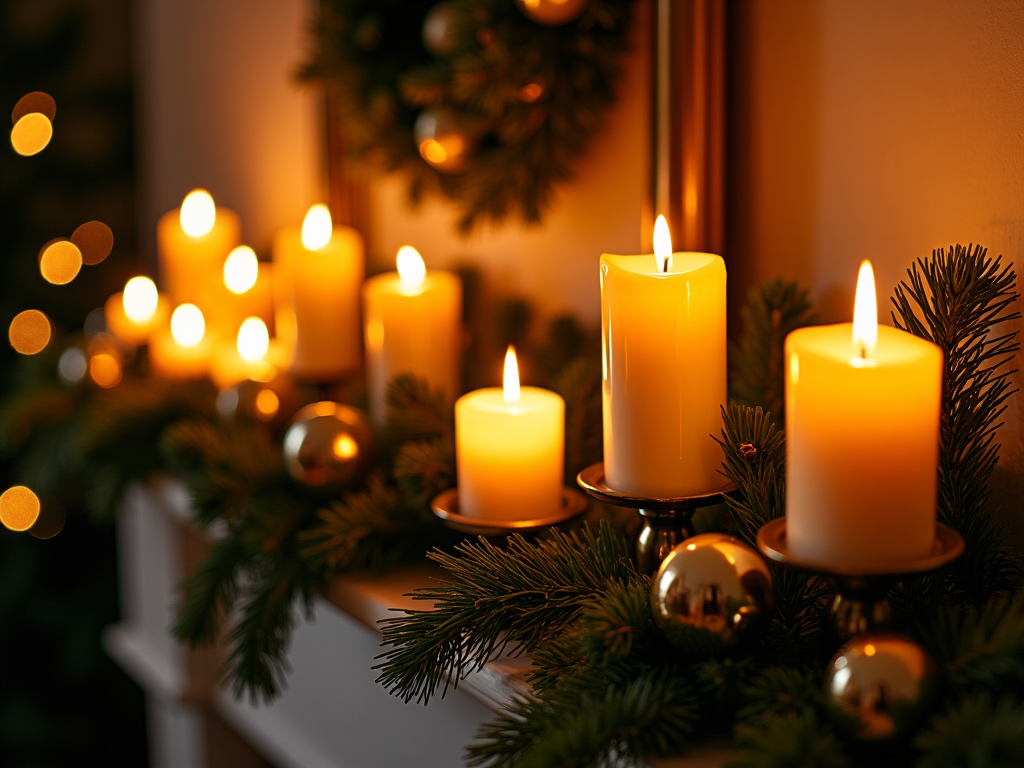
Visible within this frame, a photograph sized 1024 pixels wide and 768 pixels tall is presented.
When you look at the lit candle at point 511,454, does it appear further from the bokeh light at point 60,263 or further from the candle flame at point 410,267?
the bokeh light at point 60,263

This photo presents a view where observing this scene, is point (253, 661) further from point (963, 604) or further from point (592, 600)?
point (963, 604)

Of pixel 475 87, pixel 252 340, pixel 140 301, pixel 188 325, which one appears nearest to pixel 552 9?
pixel 475 87

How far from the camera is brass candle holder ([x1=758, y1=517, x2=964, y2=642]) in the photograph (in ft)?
1.24

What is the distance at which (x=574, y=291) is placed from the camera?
83cm

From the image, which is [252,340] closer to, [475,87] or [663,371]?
[475,87]

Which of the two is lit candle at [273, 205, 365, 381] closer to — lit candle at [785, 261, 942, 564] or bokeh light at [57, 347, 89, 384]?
bokeh light at [57, 347, 89, 384]

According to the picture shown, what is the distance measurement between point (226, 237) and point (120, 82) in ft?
2.18

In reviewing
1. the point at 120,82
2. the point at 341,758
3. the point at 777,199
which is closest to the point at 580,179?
the point at 777,199

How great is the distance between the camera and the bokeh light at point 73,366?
1106mm

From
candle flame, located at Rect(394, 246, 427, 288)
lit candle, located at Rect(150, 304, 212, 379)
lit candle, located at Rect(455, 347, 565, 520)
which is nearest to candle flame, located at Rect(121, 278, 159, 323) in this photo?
lit candle, located at Rect(150, 304, 212, 379)

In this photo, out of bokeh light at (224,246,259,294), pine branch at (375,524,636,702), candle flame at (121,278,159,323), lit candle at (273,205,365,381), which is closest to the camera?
pine branch at (375,524,636,702)

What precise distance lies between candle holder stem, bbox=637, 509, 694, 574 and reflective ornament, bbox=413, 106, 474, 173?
395 mm

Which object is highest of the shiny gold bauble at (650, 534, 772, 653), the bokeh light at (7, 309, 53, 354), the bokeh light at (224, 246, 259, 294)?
the bokeh light at (224, 246, 259, 294)

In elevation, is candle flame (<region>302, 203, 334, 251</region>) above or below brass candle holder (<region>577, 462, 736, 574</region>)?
above
